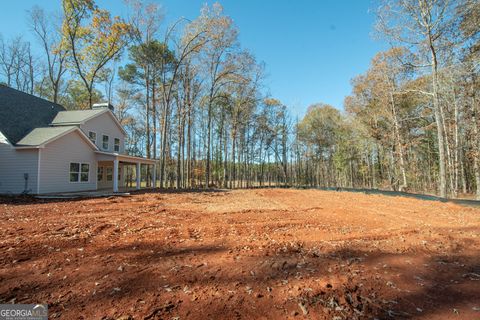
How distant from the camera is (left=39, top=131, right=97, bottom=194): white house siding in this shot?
10.5 m

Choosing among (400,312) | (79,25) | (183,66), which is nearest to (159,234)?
(400,312)

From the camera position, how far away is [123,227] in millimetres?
4879

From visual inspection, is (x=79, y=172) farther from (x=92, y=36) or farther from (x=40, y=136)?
(x=92, y=36)

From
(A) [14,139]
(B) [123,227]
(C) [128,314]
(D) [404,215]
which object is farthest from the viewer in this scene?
(A) [14,139]

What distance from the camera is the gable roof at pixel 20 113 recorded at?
10.9 m

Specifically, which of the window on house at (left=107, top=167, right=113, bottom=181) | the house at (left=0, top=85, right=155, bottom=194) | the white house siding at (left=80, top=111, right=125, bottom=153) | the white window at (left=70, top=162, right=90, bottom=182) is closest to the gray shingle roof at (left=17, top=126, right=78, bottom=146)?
the house at (left=0, top=85, right=155, bottom=194)

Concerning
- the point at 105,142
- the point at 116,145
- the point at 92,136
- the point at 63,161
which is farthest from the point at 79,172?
the point at 116,145

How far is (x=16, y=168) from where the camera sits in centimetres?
1035

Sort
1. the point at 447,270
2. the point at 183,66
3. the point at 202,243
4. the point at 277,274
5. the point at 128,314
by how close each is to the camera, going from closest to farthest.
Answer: the point at 128,314, the point at 277,274, the point at 447,270, the point at 202,243, the point at 183,66

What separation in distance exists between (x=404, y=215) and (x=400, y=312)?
5.76m

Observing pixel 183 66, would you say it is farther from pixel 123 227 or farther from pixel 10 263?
pixel 10 263

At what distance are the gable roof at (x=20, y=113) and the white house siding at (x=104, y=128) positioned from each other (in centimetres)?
227

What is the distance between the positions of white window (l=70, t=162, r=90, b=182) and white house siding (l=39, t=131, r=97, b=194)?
19 centimetres

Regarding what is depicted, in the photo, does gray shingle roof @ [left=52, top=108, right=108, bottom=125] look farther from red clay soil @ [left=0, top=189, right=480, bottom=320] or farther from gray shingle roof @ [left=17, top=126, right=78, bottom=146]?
red clay soil @ [left=0, top=189, right=480, bottom=320]
